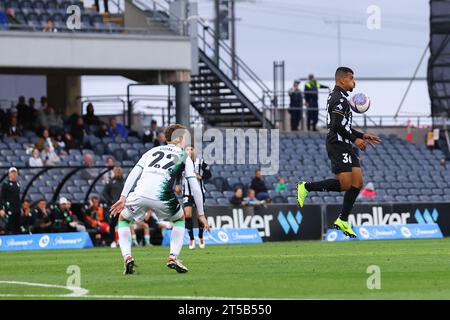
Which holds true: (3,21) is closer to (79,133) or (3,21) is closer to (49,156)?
(79,133)

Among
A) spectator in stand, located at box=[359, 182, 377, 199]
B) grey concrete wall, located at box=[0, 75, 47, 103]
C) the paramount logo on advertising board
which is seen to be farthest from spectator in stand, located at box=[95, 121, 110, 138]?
grey concrete wall, located at box=[0, 75, 47, 103]

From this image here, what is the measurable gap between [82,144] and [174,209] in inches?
915

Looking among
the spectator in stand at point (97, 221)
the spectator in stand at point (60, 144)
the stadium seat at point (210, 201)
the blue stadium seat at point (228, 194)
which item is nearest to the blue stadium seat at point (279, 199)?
the blue stadium seat at point (228, 194)

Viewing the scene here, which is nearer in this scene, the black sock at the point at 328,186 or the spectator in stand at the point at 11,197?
the black sock at the point at 328,186

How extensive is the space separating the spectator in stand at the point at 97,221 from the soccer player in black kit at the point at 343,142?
42.1ft

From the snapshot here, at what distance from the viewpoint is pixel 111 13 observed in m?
44.2

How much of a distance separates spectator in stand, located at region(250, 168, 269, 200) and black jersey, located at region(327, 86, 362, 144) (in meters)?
16.3

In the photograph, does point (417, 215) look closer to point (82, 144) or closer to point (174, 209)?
point (82, 144)

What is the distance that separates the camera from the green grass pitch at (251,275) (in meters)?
13.6

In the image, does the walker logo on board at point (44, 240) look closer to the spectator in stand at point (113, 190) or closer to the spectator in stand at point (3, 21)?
the spectator in stand at point (113, 190)

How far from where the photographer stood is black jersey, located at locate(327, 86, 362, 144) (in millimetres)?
19875

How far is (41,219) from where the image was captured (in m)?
31.6

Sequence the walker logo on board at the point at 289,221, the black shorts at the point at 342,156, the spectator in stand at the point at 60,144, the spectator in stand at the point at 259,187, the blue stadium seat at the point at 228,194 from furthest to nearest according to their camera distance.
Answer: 1. the spectator in stand at the point at 60,144
2. the blue stadium seat at the point at 228,194
3. the spectator in stand at the point at 259,187
4. the walker logo on board at the point at 289,221
5. the black shorts at the point at 342,156

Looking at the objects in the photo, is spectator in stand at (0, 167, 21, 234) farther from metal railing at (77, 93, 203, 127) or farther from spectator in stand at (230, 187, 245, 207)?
metal railing at (77, 93, 203, 127)
